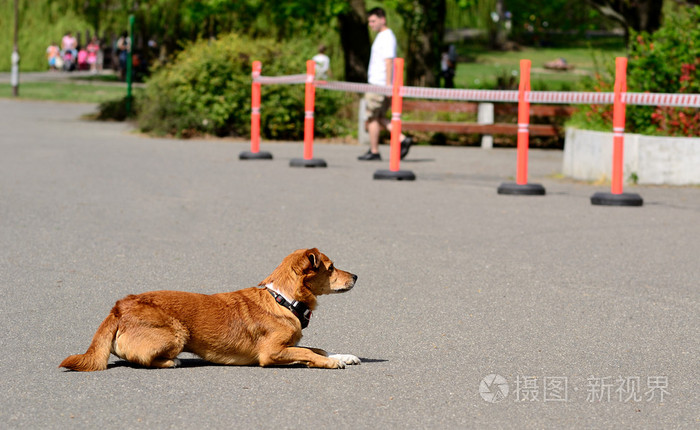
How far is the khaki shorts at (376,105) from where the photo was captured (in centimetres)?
1647

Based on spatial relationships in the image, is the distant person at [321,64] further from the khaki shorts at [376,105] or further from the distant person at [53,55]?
the distant person at [53,55]

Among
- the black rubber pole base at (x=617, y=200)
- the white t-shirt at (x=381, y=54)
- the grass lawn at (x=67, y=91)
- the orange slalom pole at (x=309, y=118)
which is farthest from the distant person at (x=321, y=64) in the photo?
the black rubber pole base at (x=617, y=200)

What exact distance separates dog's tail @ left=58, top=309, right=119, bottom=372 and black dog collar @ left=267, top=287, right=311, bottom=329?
0.78 m

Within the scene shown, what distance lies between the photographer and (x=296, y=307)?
5.17 meters

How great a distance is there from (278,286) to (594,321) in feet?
6.98

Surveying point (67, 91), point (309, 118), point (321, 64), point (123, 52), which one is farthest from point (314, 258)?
point (123, 52)

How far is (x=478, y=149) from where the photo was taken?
68.1 feet

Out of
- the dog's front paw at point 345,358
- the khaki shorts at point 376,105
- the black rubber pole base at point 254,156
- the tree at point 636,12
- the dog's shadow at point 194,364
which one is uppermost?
the tree at point 636,12

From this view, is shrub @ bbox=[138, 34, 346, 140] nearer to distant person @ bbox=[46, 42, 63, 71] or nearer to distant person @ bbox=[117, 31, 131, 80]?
distant person @ bbox=[117, 31, 131, 80]

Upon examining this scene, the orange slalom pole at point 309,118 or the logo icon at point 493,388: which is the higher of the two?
the orange slalom pole at point 309,118

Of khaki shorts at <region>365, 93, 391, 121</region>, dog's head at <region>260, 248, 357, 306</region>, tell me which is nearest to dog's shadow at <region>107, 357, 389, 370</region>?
dog's head at <region>260, 248, 357, 306</region>

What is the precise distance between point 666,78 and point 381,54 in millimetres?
4291

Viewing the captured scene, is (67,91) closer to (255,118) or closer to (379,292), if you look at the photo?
(255,118)

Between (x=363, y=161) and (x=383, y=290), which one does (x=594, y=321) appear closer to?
(x=383, y=290)
